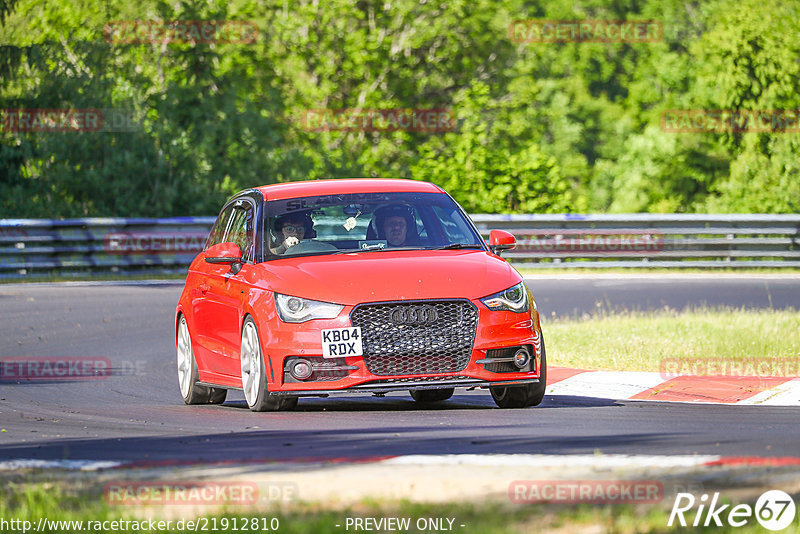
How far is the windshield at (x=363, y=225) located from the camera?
1123cm

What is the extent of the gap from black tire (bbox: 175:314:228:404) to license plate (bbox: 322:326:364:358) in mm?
2222

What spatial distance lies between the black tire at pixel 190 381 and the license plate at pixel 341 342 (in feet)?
7.29

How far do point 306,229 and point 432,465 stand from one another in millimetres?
4376

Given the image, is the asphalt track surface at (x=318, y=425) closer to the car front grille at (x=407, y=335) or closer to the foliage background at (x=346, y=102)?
the car front grille at (x=407, y=335)

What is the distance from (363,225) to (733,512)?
585 cm

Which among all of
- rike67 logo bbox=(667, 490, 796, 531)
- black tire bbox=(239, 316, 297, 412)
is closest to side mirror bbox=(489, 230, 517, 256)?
black tire bbox=(239, 316, 297, 412)

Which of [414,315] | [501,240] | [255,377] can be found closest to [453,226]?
[501,240]

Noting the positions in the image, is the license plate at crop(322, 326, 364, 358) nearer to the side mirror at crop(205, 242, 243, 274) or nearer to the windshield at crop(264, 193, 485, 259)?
the windshield at crop(264, 193, 485, 259)

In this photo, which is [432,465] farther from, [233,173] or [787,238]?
[233,173]

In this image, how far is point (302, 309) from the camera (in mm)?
10320

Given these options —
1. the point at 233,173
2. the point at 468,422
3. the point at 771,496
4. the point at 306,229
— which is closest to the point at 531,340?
the point at 468,422

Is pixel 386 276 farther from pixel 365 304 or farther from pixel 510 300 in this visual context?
pixel 510 300

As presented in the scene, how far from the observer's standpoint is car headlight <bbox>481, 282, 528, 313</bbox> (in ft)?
34.2

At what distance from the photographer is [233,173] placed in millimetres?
34500
